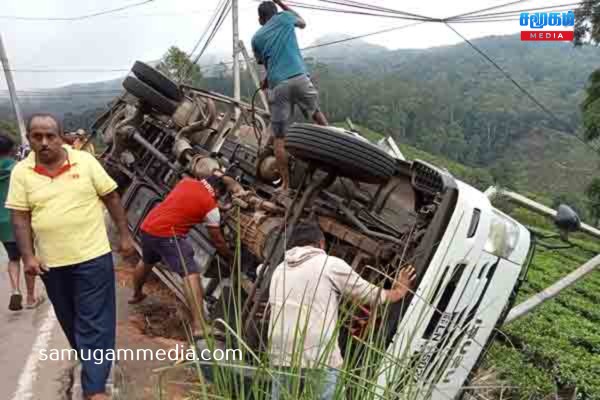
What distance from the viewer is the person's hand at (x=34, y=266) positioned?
296 centimetres

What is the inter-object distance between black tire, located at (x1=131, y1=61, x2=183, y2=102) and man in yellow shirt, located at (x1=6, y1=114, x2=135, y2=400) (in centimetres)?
335

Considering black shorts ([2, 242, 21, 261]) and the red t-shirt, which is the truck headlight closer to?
the red t-shirt

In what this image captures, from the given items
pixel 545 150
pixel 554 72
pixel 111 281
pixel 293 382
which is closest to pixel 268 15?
pixel 111 281

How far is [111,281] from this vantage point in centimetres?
320

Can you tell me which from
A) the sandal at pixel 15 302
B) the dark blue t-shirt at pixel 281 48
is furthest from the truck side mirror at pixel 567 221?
the sandal at pixel 15 302

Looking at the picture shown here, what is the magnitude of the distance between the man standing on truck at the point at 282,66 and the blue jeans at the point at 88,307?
1.81m

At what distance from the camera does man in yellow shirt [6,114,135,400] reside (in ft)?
9.80

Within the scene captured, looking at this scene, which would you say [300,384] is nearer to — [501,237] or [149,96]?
[501,237]

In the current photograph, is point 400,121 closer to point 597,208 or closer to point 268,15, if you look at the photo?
point 597,208

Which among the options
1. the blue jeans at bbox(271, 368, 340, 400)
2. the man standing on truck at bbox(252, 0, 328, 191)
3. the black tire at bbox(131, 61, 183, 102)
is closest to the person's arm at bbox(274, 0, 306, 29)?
the man standing on truck at bbox(252, 0, 328, 191)

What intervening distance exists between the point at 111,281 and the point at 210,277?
151cm

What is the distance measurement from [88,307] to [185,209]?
4.17 ft

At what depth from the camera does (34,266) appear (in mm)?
2973

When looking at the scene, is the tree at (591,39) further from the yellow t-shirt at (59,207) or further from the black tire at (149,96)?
the yellow t-shirt at (59,207)
